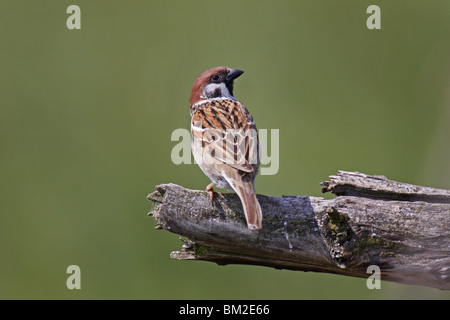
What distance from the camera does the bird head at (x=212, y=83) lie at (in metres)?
5.72

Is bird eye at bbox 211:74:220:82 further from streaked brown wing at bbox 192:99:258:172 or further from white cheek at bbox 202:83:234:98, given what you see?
streaked brown wing at bbox 192:99:258:172

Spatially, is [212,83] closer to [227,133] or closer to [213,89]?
[213,89]

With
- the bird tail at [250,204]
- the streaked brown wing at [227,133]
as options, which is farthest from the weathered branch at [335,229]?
the streaked brown wing at [227,133]

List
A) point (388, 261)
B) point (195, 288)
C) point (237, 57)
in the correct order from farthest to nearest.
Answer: point (237, 57) < point (195, 288) < point (388, 261)

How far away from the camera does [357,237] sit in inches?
154

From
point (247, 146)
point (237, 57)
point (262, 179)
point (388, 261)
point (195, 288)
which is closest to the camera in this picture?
point (388, 261)

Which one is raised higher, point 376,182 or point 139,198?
point 139,198

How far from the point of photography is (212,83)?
574cm

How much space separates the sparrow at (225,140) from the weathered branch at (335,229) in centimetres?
16

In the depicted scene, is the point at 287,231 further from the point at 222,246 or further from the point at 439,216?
the point at 439,216

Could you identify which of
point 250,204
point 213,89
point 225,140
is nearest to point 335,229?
point 250,204

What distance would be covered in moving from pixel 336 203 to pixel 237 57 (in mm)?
6128

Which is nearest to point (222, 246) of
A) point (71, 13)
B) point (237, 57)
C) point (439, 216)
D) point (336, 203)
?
point (336, 203)

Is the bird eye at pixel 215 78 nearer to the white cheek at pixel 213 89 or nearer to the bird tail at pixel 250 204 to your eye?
the white cheek at pixel 213 89
